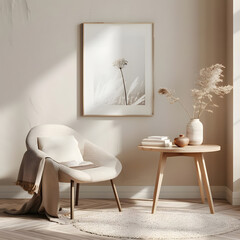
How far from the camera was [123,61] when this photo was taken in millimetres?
4527

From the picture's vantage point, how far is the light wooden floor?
123 inches

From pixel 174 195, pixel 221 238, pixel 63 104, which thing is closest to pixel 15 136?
pixel 63 104

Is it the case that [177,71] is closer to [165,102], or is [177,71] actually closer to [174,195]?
[165,102]

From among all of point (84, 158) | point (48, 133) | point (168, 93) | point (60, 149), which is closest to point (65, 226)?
point (60, 149)

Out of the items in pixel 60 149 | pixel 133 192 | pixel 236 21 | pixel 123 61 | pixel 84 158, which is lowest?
pixel 133 192

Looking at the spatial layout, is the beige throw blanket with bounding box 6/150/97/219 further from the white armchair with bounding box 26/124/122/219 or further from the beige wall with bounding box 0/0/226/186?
the beige wall with bounding box 0/0/226/186

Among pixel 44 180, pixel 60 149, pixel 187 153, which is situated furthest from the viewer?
pixel 60 149

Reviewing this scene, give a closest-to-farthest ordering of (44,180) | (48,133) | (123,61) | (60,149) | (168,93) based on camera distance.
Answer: (44,180) < (60,149) < (48,133) < (168,93) < (123,61)

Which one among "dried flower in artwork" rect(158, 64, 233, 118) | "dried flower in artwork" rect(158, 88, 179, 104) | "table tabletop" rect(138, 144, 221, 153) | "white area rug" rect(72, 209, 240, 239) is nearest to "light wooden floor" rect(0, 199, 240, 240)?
"white area rug" rect(72, 209, 240, 239)

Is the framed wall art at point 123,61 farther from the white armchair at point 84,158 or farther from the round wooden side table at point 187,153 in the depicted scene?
the round wooden side table at point 187,153

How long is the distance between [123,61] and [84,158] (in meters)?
1.05

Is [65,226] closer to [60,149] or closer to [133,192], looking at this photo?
[60,149]

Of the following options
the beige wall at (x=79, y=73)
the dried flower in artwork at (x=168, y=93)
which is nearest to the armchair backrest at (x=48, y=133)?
the beige wall at (x=79, y=73)

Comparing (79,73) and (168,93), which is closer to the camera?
(168,93)
